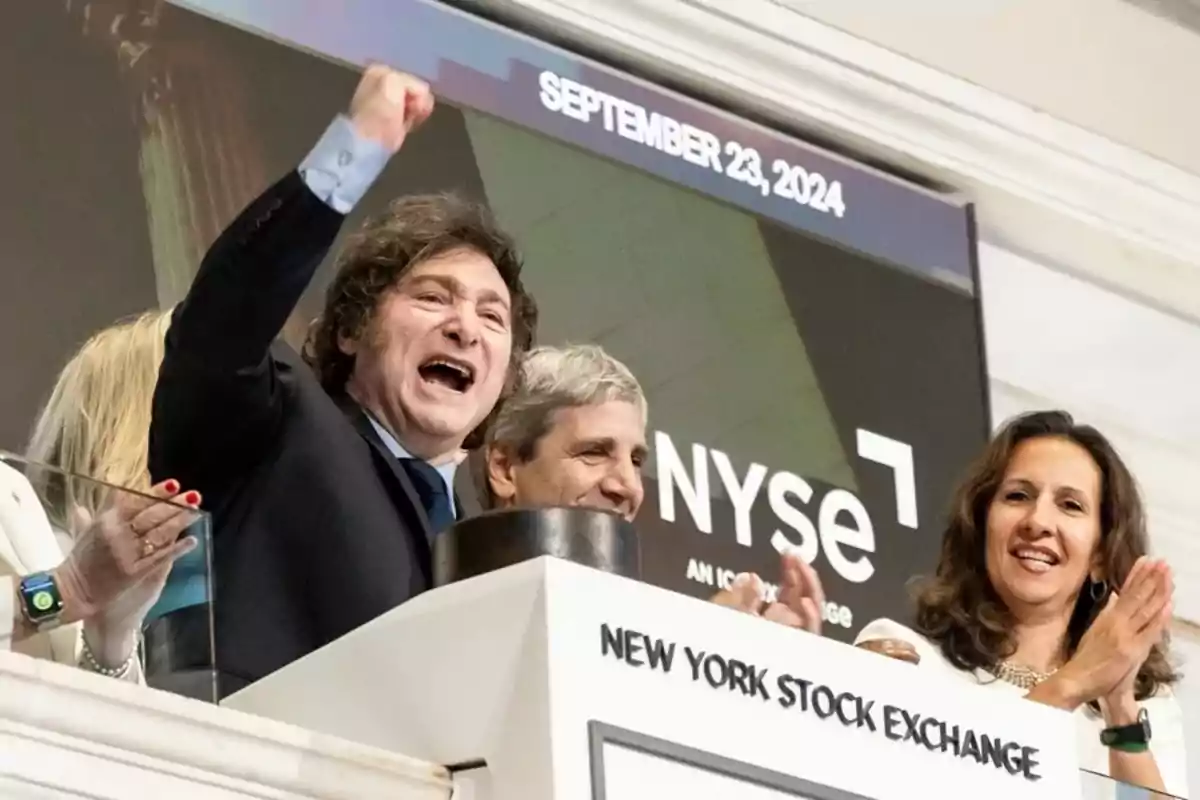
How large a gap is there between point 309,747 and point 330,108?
1714mm

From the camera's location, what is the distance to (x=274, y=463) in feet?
9.08

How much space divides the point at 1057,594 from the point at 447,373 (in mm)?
751

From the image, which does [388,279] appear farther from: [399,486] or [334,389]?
[399,486]

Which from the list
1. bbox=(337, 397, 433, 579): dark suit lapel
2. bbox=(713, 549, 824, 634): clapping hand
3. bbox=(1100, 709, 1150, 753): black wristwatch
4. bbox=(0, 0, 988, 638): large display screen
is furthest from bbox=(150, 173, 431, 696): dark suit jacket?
bbox=(1100, 709, 1150, 753): black wristwatch

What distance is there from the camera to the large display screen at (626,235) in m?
3.04

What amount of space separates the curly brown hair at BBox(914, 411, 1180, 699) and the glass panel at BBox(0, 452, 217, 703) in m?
1.18

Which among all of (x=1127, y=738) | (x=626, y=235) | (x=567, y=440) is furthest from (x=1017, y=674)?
(x=626, y=235)

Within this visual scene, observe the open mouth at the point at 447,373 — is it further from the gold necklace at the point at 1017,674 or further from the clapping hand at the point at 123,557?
the clapping hand at the point at 123,557

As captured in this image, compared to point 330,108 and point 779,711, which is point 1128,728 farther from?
point 330,108

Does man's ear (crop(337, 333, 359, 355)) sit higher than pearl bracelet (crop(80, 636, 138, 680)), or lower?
A: higher

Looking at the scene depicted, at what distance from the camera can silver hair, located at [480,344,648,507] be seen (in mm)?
2707

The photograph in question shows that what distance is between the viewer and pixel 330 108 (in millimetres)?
3357

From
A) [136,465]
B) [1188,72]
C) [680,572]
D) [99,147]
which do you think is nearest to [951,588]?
[680,572]

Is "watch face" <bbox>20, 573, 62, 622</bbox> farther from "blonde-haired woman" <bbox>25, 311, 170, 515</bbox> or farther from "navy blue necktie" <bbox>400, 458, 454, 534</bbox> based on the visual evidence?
"navy blue necktie" <bbox>400, 458, 454, 534</bbox>
